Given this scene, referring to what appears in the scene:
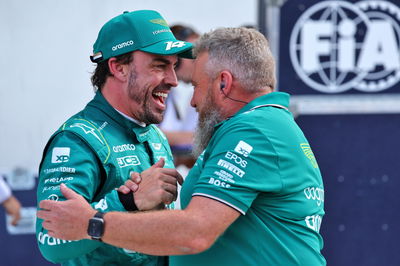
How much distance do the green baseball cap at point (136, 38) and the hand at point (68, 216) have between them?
23.6 inches

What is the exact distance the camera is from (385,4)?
4.34 m

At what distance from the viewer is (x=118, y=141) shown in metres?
2.36

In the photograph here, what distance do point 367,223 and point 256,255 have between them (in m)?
2.64

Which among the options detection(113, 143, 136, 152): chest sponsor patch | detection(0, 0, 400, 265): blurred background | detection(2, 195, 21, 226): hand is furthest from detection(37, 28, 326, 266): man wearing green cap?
detection(2, 195, 21, 226): hand

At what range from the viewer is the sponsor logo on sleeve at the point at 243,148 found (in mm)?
1959

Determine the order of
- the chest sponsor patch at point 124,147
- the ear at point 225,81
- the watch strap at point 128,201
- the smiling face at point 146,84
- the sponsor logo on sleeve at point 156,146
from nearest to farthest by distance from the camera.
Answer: the watch strap at point 128,201
the ear at point 225,81
the chest sponsor patch at point 124,147
the smiling face at point 146,84
the sponsor logo on sleeve at point 156,146

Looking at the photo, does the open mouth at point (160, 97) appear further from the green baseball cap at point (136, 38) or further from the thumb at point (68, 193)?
the thumb at point (68, 193)

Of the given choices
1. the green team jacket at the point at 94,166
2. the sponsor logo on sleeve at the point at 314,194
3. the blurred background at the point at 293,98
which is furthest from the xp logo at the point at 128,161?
the blurred background at the point at 293,98

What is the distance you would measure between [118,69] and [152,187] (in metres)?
0.56

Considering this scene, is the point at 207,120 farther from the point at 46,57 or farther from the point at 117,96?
the point at 46,57

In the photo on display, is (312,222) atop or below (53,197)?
below

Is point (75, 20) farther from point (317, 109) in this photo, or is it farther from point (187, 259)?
point (187, 259)

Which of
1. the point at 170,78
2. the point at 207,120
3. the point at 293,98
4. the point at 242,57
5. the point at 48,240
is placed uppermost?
the point at 242,57

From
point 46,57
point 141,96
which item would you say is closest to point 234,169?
point 141,96
